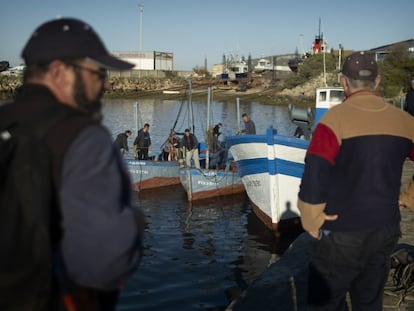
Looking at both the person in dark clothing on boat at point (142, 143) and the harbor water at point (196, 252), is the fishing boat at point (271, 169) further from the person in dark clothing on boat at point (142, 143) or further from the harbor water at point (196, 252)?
the person in dark clothing on boat at point (142, 143)

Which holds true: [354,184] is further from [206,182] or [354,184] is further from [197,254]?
[206,182]

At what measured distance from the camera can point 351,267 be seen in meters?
3.19

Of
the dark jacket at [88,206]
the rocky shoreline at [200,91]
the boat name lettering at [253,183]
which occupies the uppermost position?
the rocky shoreline at [200,91]

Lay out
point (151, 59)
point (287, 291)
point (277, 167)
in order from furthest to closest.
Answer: point (151, 59), point (277, 167), point (287, 291)

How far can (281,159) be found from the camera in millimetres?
11562

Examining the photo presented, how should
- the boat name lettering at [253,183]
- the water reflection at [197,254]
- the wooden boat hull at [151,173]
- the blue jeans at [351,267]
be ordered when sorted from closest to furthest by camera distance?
the blue jeans at [351,267], the water reflection at [197,254], the boat name lettering at [253,183], the wooden boat hull at [151,173]

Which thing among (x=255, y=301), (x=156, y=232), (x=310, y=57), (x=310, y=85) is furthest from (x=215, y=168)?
(x=310, y=57)

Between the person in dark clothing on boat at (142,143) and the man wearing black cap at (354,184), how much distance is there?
1564 cm

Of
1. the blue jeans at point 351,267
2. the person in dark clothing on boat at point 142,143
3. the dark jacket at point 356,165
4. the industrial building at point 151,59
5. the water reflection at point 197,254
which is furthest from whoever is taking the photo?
the industrial building at point 151,59

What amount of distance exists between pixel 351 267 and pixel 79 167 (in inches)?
85.9

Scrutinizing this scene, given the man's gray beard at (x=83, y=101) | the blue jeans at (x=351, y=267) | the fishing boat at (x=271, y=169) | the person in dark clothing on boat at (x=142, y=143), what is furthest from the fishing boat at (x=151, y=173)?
the man's gray beard at (x=83, y=101)

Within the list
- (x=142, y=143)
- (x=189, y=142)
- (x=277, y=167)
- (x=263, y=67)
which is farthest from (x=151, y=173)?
(x=263, y=67)

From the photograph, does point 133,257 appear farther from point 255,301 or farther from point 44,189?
point 255,301

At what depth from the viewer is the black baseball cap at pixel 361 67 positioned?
10.6ft
